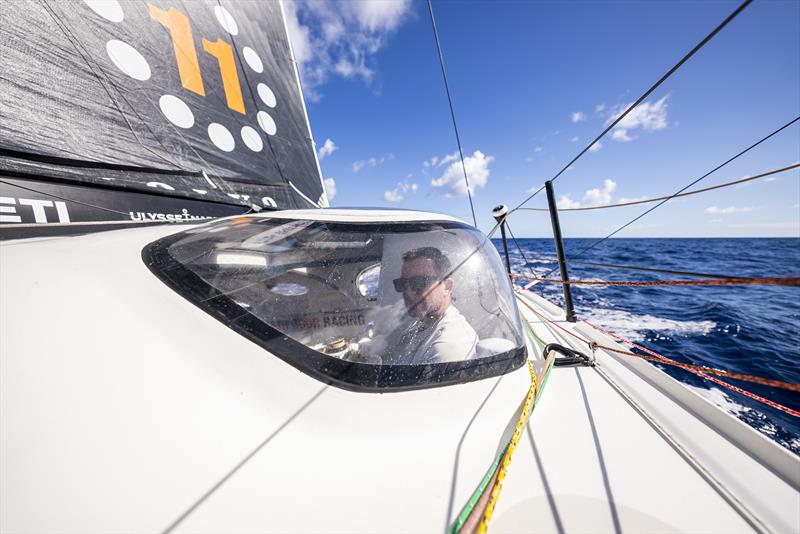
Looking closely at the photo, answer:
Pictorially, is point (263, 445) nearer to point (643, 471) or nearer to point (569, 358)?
point (643, 471)

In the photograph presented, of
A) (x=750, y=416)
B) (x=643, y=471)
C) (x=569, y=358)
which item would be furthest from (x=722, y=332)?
(x=643, y=471)

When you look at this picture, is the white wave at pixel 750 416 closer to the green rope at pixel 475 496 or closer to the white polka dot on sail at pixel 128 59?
the green rope at pixel 475 496

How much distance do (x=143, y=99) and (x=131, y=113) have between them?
17 cm

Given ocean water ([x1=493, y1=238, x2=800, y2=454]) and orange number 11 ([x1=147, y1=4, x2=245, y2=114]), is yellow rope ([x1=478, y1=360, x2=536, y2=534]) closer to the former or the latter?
ocean water ([x1=493, y1=238, x2=800, y2=454])

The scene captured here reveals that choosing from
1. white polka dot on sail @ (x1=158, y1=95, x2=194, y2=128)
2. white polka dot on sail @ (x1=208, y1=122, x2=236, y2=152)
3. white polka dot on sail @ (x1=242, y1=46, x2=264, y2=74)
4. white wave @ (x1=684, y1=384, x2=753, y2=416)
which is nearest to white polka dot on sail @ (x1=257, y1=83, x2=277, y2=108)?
white polka dot on sail @ (x1=242, y1=46, x2=264, y2=74)

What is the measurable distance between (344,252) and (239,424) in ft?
2.18

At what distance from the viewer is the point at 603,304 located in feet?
22.0

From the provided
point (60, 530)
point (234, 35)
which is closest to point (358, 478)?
Result: point (60, 530)

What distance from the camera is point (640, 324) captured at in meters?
5.19

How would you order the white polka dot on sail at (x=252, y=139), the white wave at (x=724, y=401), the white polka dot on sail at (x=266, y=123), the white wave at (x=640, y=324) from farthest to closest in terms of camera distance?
the white wave at (x=640, y=324), the white polka dot on sail at (x=266, y=123), the white polka dot on sail at (x=252, y=139), the white wave at (x=724, y=401)

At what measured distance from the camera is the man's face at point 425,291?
106 cm

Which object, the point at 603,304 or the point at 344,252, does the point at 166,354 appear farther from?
the point at 603,304

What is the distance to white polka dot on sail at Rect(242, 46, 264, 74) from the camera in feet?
11.5

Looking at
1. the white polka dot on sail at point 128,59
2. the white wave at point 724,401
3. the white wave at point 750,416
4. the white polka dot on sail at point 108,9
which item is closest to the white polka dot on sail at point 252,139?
the white polka dot on sail at point 128,59
